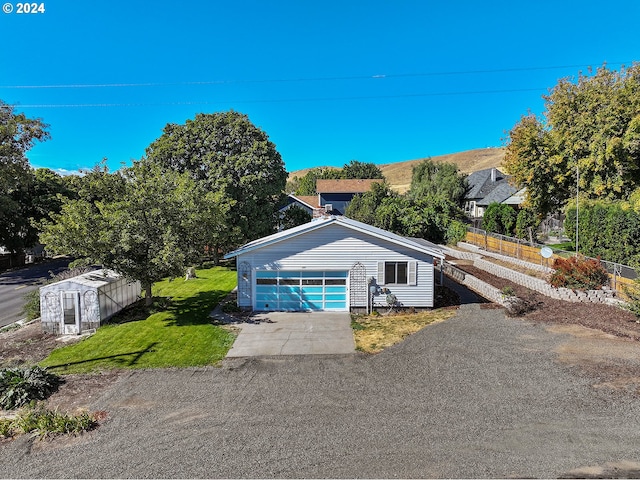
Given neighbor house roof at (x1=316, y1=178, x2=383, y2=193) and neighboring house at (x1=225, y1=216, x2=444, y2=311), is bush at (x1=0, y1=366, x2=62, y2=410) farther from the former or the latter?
neighbor house roof at (x1=316, y1=178, x2=383, y2=193)

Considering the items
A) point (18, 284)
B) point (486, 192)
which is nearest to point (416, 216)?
point (486, 192)

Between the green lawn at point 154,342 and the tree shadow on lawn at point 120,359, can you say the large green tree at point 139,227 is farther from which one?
the tree shadow on lawn at point 120,359

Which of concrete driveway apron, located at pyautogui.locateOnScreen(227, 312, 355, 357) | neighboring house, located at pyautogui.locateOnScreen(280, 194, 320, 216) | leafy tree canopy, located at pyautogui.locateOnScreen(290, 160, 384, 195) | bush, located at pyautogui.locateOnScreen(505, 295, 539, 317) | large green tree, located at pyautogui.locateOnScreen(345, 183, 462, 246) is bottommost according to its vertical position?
concrete driveway apron, located at pyautogui.locateOnScreen(227, 312, 355, 357)

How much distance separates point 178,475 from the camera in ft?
23.1

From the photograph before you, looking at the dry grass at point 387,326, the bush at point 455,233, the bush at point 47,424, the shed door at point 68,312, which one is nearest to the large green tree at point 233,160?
the shed door at point 68,312

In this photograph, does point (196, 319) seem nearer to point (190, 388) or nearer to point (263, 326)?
point (263, 326)

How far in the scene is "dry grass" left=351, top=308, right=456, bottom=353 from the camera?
14.1 meters

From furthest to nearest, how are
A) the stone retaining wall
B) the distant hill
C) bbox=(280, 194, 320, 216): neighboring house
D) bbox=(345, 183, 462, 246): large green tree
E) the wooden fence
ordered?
the distant hill → bbox=(280, 194, 320, 216): neighboring house → bbox=(345, 183, 462, 246): large green tree → the stone retaining wall → the wooden fence

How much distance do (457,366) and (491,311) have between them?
6.73 meters

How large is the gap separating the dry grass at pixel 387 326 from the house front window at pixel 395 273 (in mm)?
1494

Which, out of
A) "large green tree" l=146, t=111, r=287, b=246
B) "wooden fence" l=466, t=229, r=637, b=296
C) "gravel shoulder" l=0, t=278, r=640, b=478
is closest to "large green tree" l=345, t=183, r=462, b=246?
"wooden fence" l=466, t=229, r=637, b=296

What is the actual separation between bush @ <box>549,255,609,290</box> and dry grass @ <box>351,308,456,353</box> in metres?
5.48

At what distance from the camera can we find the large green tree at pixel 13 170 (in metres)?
31.3

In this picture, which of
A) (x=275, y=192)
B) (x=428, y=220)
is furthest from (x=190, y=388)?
(x=428, y=220)
